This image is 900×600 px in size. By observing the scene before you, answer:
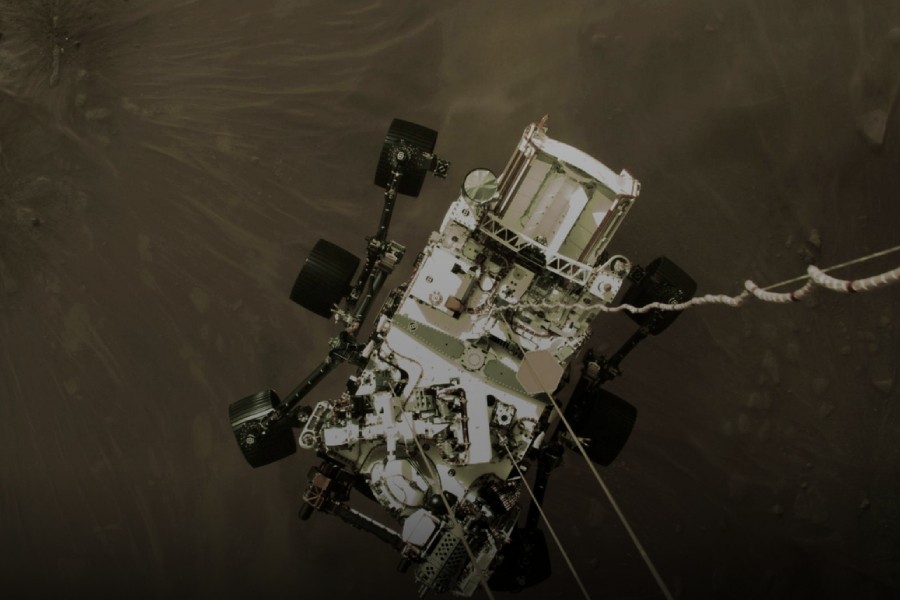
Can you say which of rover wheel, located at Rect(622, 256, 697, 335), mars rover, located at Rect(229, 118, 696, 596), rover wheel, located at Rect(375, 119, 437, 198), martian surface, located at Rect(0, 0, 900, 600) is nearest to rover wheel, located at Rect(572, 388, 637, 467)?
mars rover, located at Rect(229, 118, 696, 596)

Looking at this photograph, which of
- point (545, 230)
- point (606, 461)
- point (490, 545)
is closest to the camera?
point (490, 545)

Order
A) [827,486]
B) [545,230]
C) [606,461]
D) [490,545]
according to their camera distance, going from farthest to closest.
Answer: [827,486]
[606,461]
[545,230]
[490,545]

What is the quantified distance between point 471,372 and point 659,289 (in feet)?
7.25

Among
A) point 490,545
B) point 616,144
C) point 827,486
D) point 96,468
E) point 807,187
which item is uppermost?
point 807,187

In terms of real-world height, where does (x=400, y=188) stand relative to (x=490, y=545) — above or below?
above

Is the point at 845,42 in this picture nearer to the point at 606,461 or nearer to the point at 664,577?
the point at 606,461

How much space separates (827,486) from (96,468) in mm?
9602

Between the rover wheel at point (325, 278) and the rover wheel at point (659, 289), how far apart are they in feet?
9.71

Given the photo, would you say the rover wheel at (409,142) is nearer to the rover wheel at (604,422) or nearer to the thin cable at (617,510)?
the thin cable at (617,510)

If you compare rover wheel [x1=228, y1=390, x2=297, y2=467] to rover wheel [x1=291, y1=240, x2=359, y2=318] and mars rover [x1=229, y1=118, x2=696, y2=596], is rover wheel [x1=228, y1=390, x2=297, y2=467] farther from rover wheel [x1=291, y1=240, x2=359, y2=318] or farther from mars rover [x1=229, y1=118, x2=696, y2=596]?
rover wheel [x1=291, y1=240, x2=359, y2=318]

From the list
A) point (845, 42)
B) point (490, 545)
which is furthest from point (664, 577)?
point (845, 42)

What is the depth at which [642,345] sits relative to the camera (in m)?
9.53

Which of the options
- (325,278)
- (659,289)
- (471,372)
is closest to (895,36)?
(659,289)

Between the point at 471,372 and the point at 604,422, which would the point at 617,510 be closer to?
the point at 471,372
